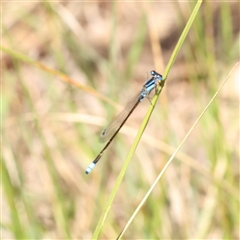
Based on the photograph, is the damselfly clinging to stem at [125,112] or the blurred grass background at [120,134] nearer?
the damselfly clinging to stem at [125,112]

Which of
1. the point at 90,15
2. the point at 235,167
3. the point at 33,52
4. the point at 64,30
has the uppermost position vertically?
the point at 90,15

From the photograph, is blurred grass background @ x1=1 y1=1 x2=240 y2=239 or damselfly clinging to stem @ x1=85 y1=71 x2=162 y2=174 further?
blurred grass background @ x1=1 y1=1 x2=240 y2=239

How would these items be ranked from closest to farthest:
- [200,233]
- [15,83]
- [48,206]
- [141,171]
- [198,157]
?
[200,233] < [141,171] < [48,206] < [198,157] < [15,83]

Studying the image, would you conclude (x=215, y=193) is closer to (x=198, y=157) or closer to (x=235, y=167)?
(x=235, y=167)

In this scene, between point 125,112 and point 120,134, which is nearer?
point 125,112

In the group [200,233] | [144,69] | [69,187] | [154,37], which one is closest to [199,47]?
[154,37]

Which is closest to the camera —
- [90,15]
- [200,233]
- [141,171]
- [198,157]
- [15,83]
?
[200,233]

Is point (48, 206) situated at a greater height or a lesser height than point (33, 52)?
lesser

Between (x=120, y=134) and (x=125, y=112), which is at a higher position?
(x=120, y=134)
